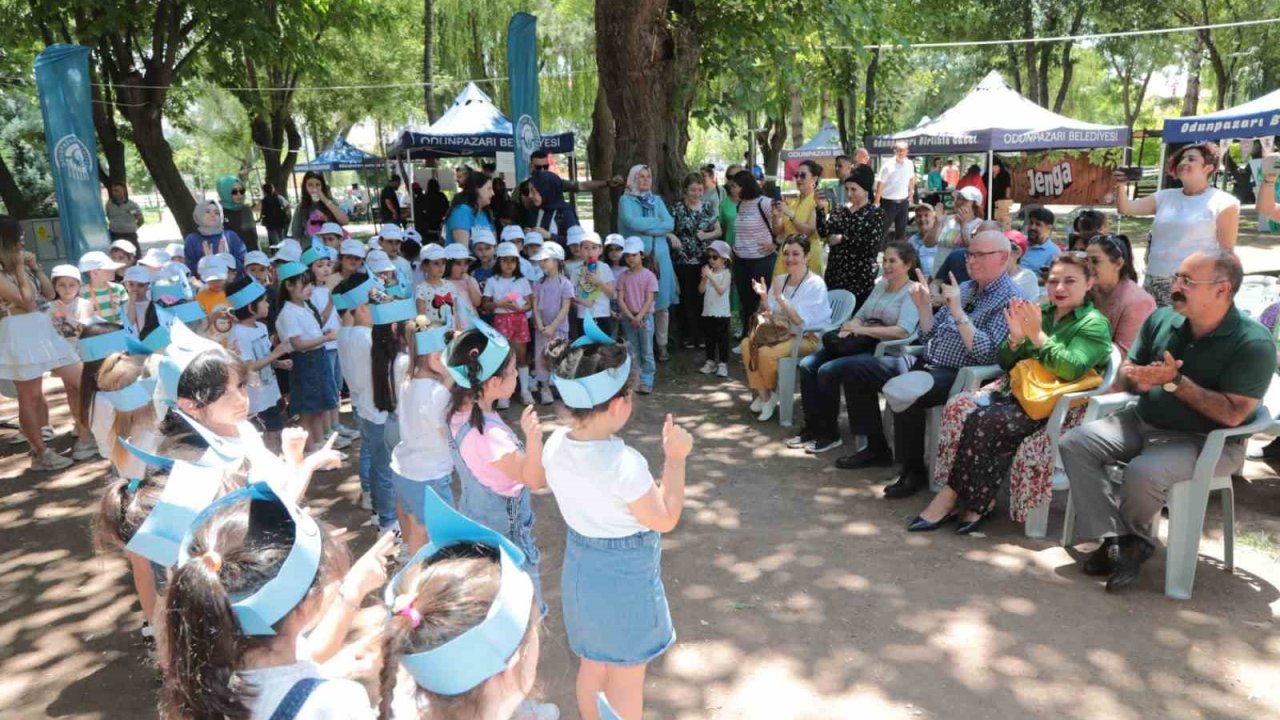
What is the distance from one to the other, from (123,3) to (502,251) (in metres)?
9.43

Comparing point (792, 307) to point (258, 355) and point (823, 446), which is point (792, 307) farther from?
point (258, 355)

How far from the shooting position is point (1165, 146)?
13.0m

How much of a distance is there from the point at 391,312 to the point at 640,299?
3.91 m

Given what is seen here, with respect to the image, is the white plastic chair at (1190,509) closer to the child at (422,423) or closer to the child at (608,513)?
the child at (608,513)

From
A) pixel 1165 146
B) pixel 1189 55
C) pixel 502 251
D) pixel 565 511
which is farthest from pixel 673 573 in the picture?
pixel 1189 55

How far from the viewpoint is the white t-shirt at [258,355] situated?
5.74 metres

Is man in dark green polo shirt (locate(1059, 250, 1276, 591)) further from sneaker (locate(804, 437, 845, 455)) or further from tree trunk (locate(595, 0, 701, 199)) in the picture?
tree trunk (locate(595, 0, 701, 199))

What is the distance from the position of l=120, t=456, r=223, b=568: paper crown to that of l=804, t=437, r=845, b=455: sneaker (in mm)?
4642

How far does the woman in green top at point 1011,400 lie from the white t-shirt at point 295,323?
4115mm

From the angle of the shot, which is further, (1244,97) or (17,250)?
(1244,97)

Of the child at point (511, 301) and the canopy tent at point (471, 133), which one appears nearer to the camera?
the child at point (511, 301)

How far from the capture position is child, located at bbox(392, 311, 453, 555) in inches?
151

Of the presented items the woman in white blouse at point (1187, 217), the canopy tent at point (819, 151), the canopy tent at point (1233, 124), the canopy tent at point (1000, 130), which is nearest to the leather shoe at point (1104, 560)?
the woman in white blouse at point (1187, 217)

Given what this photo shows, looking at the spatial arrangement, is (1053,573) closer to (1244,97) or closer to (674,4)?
(674,4)
